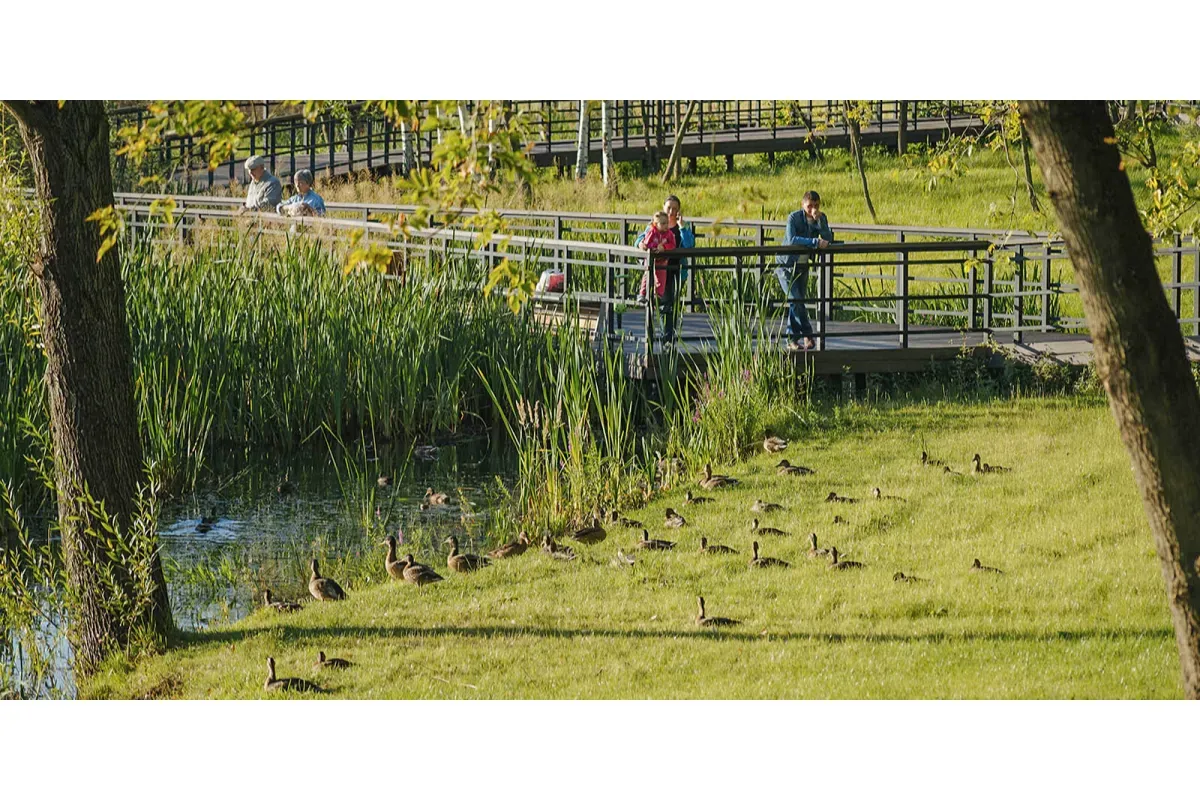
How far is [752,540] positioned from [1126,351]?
15.5ft

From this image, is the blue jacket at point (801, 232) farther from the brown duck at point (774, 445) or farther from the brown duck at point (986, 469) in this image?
the brown duck at point (986, 469)

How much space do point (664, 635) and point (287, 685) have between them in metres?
1.96

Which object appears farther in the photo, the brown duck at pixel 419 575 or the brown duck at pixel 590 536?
the brown duck at pixel 590 536

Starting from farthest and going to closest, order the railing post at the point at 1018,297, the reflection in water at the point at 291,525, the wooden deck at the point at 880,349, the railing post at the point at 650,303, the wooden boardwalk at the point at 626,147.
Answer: the wooden boardwalk at the point at 626,147
the railing post at the point at 1018,297
the wooden deck at the point at 880,349
the railing post at the point at 650,303
the reflection in water at the point at 291,525

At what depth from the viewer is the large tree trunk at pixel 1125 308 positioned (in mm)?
5574

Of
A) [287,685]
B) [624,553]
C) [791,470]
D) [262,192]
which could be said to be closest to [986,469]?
[791,470]

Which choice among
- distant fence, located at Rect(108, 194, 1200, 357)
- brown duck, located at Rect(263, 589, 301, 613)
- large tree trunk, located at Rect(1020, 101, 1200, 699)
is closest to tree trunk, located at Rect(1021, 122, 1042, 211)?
distant fence, located at Rect(108, 194, 1200, 357)

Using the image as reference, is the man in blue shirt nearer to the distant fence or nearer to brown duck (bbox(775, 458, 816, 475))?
the distant fence

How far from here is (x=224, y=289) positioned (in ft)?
48.5

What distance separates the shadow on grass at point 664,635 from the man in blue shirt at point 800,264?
684 cm

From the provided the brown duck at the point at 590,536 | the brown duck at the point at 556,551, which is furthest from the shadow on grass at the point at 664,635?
the brown duck at the point at 590,536

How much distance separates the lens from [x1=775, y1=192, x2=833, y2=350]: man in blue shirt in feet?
50.0

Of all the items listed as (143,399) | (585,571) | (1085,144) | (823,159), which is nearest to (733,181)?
(823,159)

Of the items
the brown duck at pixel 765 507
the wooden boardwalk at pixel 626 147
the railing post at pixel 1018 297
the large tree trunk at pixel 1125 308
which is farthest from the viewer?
the wooden boardwalk at pixel 626 147
